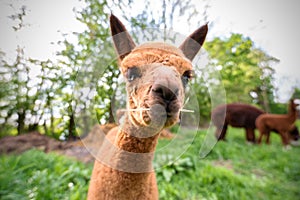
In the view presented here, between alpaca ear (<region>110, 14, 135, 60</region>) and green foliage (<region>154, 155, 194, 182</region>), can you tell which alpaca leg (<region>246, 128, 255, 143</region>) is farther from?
alpaca ear (<region>110, 14, 135, 60</region>)

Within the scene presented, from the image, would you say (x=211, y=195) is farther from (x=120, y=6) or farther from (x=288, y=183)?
(x=120, y=6)

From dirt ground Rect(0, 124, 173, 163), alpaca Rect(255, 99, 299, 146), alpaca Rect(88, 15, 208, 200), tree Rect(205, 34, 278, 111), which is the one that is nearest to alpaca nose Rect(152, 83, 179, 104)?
alpaca Rect(88, 15, 208, 200)

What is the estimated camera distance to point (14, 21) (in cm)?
160

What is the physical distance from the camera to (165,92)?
0.92 meters

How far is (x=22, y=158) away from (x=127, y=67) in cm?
200

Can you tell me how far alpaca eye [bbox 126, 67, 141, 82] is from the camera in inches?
42.6

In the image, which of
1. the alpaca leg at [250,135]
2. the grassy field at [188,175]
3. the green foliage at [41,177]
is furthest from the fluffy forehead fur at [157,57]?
the alpaca leg at [250,135]

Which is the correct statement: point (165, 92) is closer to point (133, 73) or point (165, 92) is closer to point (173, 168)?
point (133, 73)

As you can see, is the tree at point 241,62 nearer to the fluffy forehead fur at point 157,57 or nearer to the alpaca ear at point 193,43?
the alpaca ear at point 193,43

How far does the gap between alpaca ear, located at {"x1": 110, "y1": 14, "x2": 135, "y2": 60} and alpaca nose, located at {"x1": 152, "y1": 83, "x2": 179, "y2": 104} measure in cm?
40

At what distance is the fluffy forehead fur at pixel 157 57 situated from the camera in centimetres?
105

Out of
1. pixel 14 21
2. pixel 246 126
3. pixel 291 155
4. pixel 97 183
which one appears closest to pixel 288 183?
pixel 291 155

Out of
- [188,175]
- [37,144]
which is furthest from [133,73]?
[188,175]

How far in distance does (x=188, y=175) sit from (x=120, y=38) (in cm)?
270
